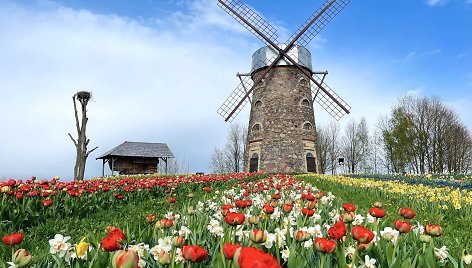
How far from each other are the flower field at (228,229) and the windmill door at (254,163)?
42.8 feet

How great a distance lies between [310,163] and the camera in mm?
23938

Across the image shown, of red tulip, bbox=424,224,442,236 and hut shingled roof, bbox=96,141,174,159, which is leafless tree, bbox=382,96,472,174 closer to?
hut shingled roof, bbox=96,141,174,159

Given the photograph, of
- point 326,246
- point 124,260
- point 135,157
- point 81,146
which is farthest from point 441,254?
point 135,157

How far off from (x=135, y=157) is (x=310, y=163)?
58.3 ft

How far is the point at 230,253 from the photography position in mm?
1575

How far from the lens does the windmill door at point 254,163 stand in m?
23.8

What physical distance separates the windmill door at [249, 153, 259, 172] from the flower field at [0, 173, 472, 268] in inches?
514

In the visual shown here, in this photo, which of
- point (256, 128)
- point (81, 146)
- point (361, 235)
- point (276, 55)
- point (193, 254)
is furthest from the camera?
point (276, 55)

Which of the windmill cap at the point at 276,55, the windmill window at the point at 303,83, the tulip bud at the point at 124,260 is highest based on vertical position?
the windmill cap at the point at 276,55

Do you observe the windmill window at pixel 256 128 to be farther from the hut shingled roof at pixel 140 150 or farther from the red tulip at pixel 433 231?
the red tulip at pixel 433 231

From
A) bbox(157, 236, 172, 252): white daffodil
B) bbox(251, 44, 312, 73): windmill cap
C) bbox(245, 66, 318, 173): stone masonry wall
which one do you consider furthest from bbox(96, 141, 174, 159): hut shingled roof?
bbox(157, 236, 172, 252): white daffodil

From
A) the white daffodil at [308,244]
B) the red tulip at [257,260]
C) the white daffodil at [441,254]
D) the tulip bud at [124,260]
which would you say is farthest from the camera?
the white daffodil at [308,244]

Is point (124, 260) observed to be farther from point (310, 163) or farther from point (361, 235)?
point (310, 163)

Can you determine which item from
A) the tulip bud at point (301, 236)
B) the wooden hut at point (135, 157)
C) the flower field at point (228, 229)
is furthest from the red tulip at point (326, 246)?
the wooden hut at point (135, 157)
